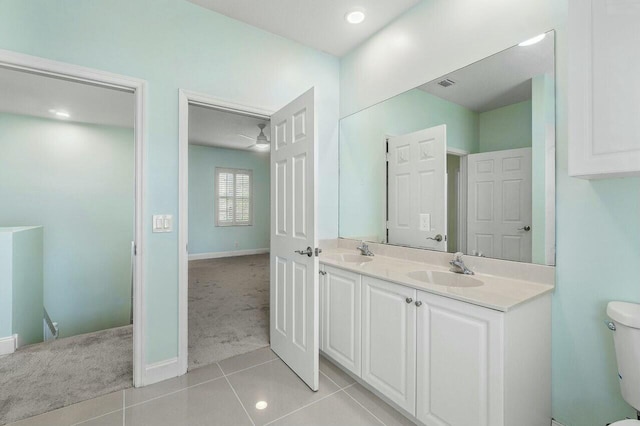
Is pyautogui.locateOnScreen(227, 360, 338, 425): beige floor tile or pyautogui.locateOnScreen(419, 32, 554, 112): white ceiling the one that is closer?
pyautogui.locateOnScreen(419, 32, 554, 112): white ceiling

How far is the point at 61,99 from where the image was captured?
3.80 m

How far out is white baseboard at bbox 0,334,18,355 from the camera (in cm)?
236

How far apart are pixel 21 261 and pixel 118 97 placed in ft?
7.44

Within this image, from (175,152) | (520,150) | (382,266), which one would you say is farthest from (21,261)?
(520,150)

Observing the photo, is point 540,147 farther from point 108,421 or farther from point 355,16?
point 108,421

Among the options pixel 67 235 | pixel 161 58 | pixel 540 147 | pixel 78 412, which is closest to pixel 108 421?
pixel 78 412

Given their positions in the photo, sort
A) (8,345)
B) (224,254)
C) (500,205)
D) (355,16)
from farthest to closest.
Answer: (224,254)
(8,345)
(355,16)
(500,205)

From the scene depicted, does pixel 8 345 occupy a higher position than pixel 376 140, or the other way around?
pixel 376 140

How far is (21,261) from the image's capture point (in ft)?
9.41

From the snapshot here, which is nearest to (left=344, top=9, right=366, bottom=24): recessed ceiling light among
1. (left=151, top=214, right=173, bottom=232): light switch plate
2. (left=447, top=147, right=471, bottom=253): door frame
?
(left=447, top=147, right=471, bottom=253): door frame

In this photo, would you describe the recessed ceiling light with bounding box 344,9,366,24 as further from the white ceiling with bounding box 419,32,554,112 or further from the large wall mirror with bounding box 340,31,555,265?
the white ceiling with bounding box 419,32,554,112

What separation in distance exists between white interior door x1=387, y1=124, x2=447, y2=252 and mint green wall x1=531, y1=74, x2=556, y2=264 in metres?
0.55

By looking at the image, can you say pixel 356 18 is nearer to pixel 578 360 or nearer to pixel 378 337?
pixel 378 337

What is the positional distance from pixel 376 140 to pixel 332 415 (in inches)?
84.0
